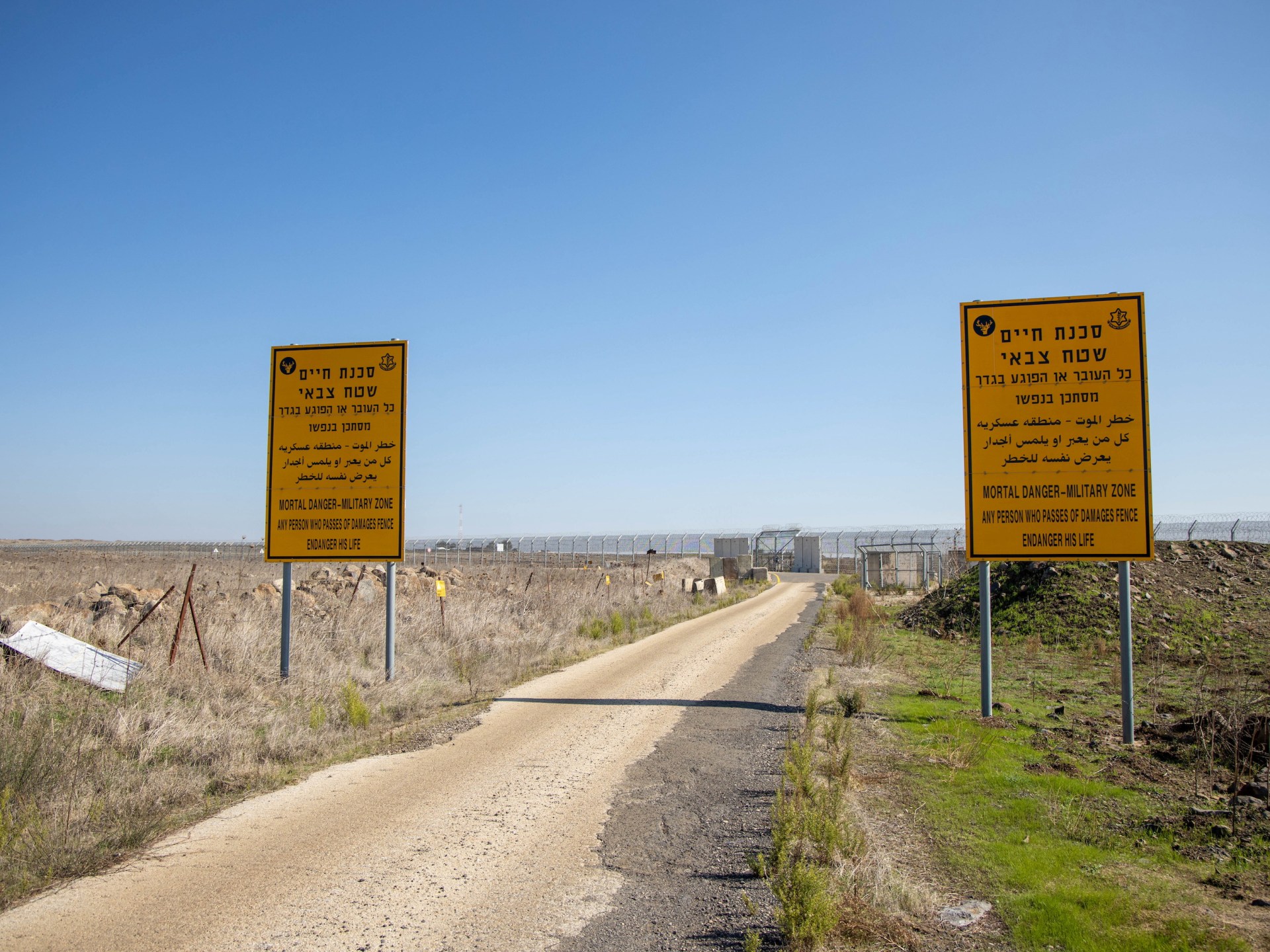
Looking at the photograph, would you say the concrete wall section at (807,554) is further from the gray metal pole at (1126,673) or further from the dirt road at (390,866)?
the dirt road at (390,866)

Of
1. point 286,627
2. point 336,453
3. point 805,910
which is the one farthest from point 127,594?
point 805,910

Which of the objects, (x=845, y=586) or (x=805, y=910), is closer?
(x=805, y=910)

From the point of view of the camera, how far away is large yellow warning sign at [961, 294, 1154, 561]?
10.9m

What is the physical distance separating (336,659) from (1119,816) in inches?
426

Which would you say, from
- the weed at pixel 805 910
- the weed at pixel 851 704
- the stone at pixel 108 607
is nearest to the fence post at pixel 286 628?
the stone at pixel 108 607

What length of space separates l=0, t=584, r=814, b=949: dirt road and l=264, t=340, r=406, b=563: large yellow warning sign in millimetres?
4091

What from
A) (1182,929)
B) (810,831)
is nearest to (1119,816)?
(1182,929)

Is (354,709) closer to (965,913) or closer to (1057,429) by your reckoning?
(965,913)

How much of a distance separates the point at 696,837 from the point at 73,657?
8.18m

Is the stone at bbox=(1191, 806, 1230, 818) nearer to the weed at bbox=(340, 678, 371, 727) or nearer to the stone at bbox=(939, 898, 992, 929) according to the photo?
the stone at bbox=(939, 898, 992, 929)

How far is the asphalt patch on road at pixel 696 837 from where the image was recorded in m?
4.75

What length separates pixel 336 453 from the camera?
12.8m

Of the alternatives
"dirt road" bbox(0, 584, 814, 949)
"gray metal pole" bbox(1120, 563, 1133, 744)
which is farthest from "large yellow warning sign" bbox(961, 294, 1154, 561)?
"dirt road" bbox(0, 584, 814, 949)

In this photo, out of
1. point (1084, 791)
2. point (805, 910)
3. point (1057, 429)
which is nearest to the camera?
point (805, 910)
